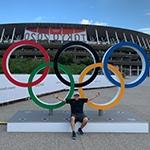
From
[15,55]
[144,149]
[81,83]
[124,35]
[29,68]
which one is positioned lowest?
[144,149]

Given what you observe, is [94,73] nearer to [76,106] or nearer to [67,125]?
[76,106]

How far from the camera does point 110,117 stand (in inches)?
388

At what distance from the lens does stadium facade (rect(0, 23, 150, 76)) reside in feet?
300

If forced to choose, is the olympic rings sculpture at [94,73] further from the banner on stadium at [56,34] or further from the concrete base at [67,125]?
the banner on stadium at [56,34]

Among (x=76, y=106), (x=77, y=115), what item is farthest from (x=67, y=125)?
(x=76, y=106)

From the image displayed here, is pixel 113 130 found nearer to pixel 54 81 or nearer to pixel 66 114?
pixel 66 114

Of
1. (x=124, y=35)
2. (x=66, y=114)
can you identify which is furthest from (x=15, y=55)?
(x=66, y=114)

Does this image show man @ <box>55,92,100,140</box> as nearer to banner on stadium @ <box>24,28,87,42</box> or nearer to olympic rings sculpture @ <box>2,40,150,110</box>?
olympic rings sculpture @ <box>2,40,150,110</box>

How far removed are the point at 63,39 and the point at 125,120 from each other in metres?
86.3

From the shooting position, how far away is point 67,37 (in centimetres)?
9431

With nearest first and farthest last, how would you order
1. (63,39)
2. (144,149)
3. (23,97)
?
(144,149)
(23,97)
(63,39)

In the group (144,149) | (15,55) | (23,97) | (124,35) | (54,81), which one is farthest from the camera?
(124,35)

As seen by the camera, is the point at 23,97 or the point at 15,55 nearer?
the point at 23,97

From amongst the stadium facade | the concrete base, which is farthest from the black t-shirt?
the stadium facade
